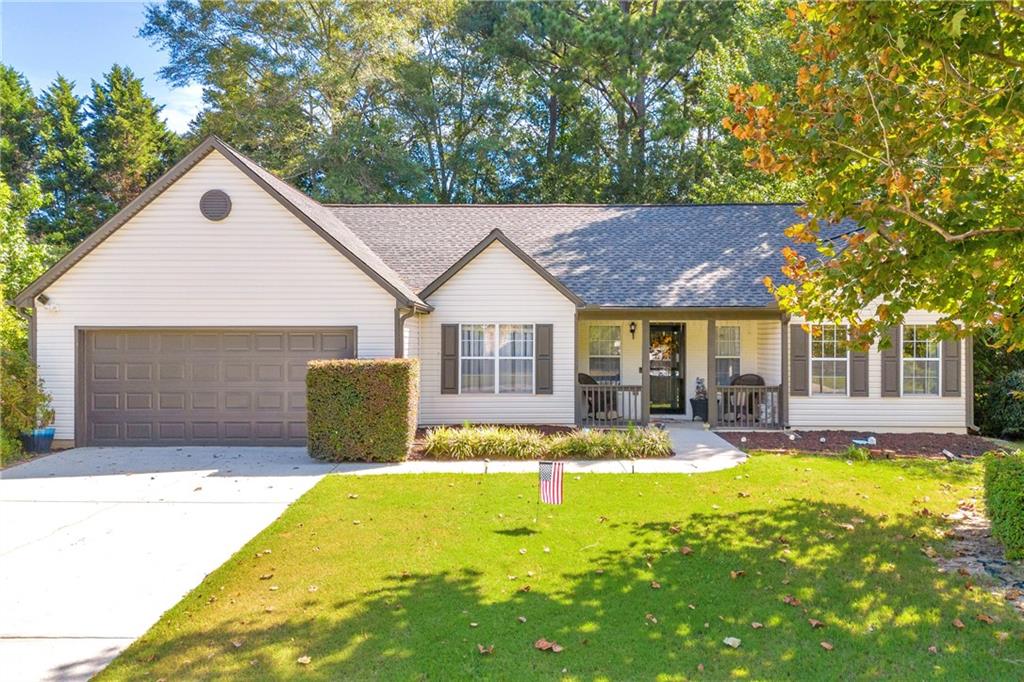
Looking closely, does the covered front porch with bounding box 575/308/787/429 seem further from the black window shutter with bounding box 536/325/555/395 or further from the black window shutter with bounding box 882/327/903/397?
the black window shutter with bounding box 882/327/903/397

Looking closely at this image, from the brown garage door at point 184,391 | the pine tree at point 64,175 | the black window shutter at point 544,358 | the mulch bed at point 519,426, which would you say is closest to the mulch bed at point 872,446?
the mulch bed at point 519,426

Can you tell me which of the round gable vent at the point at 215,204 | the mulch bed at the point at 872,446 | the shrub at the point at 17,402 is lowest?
the mulch bed at the point at 872,446

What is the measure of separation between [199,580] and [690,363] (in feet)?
40.3

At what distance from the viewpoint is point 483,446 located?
34.4ft

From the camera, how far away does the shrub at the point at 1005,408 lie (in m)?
12.8

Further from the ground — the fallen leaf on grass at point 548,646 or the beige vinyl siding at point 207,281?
the beige vinyl siding at point 207,281

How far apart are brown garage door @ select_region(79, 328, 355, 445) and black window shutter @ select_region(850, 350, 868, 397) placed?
11671 millimetres

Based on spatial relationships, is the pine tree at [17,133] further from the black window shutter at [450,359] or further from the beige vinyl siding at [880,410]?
the beige vinyl siding at [880,410]

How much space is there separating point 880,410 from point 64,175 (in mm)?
37190

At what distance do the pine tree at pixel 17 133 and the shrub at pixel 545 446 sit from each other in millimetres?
30600

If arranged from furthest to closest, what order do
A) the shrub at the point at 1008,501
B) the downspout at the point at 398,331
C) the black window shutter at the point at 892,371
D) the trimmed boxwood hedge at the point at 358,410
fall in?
the black window shutter at the point at 892,371 < the downspout at the point at 398,331 < the trimmed boxwood hedge at the point at 358,410 < the shrub at the point at 1008,501

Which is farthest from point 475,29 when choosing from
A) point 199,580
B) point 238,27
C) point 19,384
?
point 199,580

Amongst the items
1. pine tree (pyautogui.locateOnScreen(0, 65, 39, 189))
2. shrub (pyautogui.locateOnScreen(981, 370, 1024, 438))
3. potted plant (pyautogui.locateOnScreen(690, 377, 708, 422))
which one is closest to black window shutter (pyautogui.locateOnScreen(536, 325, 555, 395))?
potted plant (pyautogui.locateOnScreen(690, 377, 708, 422))

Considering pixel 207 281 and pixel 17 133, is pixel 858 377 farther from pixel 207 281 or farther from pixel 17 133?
pixel 17 133
